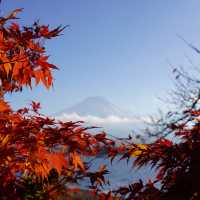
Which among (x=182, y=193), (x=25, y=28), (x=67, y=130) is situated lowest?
(x=182, y=193)

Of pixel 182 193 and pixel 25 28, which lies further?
pixel 25 28

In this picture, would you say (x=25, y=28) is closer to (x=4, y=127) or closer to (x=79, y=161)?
(x=4, y=127)

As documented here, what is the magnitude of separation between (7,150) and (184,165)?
1.50 meters

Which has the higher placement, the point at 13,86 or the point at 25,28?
the point at 25,28

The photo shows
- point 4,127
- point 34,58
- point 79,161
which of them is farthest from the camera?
point 34,58

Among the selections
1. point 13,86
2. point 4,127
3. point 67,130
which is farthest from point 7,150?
point 13,86

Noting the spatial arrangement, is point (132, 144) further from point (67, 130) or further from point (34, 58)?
point (34, 58)

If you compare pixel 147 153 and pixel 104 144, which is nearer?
pixel 147 153

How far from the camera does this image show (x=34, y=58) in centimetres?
379

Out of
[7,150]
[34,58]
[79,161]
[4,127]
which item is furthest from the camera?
[34,58]

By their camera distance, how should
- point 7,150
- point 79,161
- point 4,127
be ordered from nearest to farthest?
1. point 7,150
2. point 4,127
3. point 79,161

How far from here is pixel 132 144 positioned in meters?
3.52

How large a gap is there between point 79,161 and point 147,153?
62cm

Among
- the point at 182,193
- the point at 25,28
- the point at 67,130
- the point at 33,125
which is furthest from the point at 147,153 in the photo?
the point at 25,28
